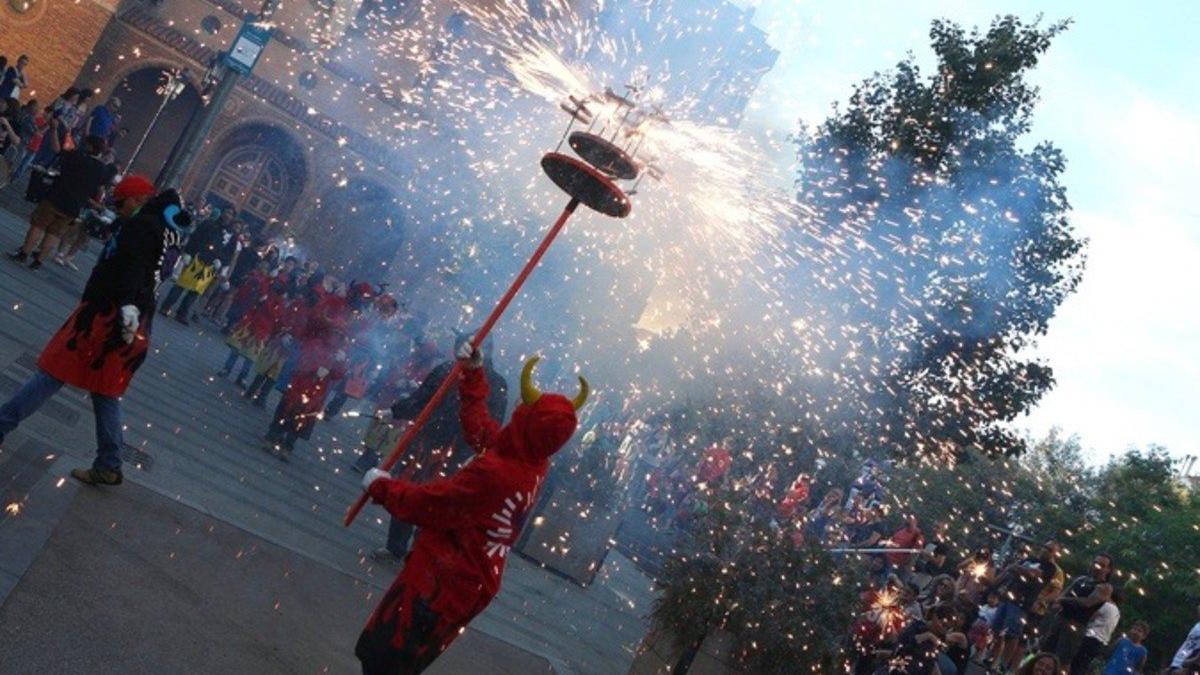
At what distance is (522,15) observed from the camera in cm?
3009

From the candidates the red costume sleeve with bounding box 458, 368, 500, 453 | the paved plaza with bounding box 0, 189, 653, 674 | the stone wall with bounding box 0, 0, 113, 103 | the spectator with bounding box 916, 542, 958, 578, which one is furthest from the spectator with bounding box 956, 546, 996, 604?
the stone wall with bounding box 0, 0, 113, 103

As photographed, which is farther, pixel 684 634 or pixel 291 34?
pixel 291 34

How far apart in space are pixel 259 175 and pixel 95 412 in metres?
28.3

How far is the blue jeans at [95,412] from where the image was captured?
259 inches

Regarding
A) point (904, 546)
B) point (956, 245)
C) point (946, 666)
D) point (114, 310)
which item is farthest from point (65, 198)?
point (956, 245)

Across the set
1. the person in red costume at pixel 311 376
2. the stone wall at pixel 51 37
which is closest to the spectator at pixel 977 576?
the person in red costume at pixel 311 376

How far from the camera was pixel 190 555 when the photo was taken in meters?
6.76

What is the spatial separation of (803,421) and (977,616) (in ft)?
10.6

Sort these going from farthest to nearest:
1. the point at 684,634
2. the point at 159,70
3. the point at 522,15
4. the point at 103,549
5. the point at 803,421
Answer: the point at 159,70
the point at 522,15
the point at 803,421
the point at 684,634
the point at 103,549

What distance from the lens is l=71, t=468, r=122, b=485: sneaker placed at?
6922 millimetres

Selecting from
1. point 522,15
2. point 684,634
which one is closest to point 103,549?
point 684,634

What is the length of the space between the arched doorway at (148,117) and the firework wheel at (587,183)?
28382 millimetres

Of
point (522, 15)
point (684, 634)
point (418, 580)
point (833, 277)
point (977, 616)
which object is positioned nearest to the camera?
point (418, 580)

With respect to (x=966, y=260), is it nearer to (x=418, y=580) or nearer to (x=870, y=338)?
(x=870, y=338)
